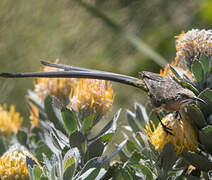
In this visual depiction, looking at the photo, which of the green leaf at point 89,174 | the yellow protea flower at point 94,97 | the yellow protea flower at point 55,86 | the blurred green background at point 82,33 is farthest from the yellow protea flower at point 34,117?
the blurred green background at point 82,33

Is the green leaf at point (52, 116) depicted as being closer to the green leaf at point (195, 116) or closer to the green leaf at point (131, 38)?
the green leaf at point (195, 116)

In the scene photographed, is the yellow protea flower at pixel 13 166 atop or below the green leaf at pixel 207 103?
atop

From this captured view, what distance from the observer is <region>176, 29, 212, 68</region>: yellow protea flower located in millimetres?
523

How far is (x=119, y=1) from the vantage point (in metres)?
1.32

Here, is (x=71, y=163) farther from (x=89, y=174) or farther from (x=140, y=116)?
(x=140, y=116)

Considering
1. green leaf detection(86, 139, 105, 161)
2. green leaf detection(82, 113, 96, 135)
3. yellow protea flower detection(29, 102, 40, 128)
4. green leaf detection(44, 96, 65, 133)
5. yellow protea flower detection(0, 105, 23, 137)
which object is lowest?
green leaf detection(86, 139, 105, 161)

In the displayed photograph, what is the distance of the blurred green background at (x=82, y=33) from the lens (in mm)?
1235

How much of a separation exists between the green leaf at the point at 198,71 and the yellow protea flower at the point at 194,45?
2 cm

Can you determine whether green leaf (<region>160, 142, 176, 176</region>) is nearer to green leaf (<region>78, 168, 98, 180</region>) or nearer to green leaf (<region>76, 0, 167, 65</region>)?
green leaf (<region>78, 168, 98, 180</region>)

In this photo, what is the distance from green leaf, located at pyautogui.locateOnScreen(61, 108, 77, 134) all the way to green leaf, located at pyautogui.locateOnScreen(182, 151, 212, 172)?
0.17m

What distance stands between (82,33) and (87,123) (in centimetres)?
84

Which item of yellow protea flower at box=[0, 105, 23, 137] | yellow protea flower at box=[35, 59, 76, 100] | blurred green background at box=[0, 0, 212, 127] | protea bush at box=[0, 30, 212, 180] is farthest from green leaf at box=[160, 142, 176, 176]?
blurred green background at box=[0, 0, 212, 127]

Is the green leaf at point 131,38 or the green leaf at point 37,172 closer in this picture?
the green leaf at point 37,172

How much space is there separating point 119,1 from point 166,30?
0.74 feet
